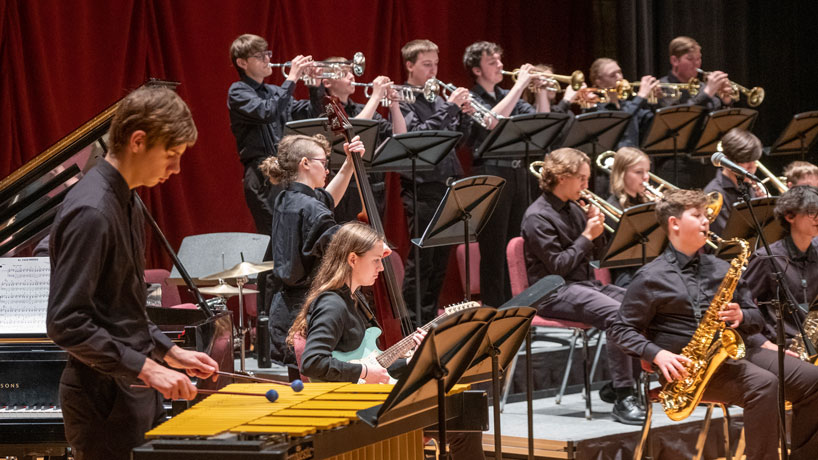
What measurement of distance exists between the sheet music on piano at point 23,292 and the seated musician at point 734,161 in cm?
510

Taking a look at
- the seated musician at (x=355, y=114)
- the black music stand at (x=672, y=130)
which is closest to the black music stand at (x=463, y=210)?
the seated musician at (x=355, y=114)

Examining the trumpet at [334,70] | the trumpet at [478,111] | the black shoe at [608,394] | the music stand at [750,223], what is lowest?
the black shoe at [608,394]

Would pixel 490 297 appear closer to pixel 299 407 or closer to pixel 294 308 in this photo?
pixel 294 308

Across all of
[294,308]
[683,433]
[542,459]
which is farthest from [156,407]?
[683,433]

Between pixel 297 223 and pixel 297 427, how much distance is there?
2.41m

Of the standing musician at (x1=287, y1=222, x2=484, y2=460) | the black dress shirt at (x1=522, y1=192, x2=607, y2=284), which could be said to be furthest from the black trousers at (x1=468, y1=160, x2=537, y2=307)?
the standing musician at (x1=287, y1=222, x2=484, y2=460)

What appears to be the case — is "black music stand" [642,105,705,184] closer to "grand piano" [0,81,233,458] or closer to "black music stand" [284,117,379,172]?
"black music stand" [284,117,379,172]

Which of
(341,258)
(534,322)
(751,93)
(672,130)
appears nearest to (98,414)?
(341,258)

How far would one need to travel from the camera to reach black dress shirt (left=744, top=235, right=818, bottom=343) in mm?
5391

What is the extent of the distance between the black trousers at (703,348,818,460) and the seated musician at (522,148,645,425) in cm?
98

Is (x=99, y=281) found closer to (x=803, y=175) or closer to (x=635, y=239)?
(x=635, y=239)

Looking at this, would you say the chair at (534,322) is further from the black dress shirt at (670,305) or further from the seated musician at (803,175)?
the seated musician at (803,175)

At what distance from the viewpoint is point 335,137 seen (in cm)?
634

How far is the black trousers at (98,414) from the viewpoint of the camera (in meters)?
2.66
